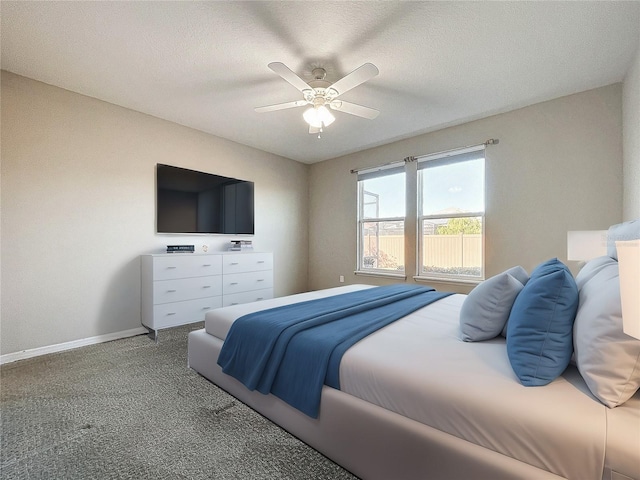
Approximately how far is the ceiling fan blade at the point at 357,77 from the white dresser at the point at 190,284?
2.40m

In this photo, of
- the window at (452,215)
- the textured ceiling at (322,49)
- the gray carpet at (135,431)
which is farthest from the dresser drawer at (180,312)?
the window at (452,215)

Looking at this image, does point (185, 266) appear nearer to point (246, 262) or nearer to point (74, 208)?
point (246, 262)

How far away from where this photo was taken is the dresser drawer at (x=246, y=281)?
3688mm

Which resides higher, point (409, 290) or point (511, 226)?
point (511, 226)

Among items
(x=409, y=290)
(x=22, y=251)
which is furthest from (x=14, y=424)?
(x=409, y=290)

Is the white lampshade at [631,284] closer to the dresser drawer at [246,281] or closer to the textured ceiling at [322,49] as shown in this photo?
the textured ceiling at [322,49]

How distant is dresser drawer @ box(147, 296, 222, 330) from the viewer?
308 centimetres

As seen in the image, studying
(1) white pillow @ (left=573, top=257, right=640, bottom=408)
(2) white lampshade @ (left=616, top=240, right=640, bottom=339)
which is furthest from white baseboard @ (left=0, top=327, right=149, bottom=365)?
(2) white lampshade @ (left=616, top=240, right=640, bottom=339)

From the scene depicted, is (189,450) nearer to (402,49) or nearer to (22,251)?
(22,251)

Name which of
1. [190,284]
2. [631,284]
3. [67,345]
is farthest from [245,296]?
[631,284]

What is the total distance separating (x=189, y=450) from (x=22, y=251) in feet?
8.51

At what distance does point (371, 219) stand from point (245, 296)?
2300 mm

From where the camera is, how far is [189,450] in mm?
1461

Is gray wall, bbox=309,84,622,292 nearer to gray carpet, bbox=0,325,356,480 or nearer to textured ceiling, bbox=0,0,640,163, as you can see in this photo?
textured ceiling, bbox=0,0,640,163
